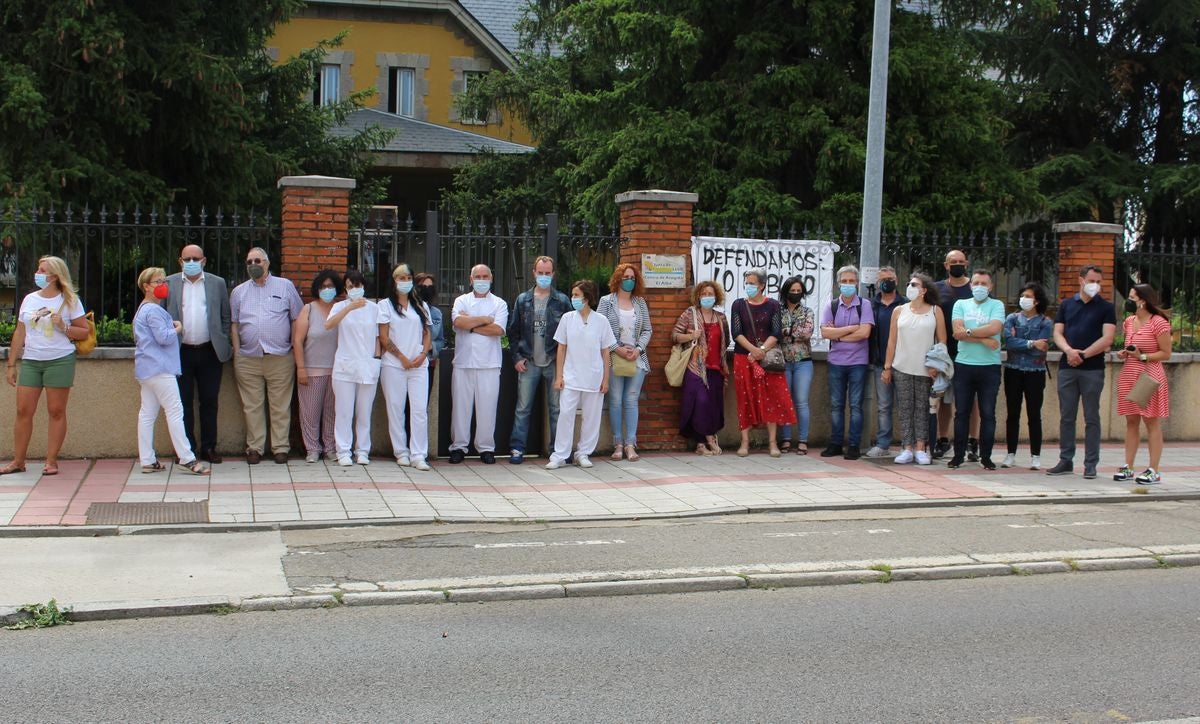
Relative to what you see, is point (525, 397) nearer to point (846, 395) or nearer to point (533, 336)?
point (533, 336)

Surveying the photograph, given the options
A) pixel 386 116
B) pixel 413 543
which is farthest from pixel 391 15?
pixel 413 543

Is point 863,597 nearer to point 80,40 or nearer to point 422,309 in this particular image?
A: point 422,309

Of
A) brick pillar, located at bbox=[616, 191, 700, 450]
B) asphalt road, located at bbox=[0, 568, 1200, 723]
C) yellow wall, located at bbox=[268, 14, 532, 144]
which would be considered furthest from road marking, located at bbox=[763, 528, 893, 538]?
yellow wall, located at bbox=[268, 14, 532, 144]

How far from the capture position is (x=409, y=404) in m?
11.2

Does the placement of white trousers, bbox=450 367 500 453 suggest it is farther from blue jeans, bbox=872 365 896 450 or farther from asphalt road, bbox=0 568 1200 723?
asphalt road, bbox=0 568 1200 723

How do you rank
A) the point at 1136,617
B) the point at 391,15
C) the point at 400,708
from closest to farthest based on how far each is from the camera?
the point at 400,708 → the point at 1136,617 → the point at 391,15

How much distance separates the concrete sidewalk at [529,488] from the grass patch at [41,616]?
2065 millimetres

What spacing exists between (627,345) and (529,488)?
1.99m

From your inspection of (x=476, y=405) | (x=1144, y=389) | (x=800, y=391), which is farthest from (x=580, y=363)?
(x=1144, y=389)

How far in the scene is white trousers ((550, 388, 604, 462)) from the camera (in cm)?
1133

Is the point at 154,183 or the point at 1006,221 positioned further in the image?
the point at 1006,221

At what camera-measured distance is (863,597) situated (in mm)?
7055

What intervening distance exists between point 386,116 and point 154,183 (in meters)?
15.7

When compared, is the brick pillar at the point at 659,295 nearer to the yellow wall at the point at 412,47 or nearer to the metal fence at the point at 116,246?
the metal fence at the point at 116,246
